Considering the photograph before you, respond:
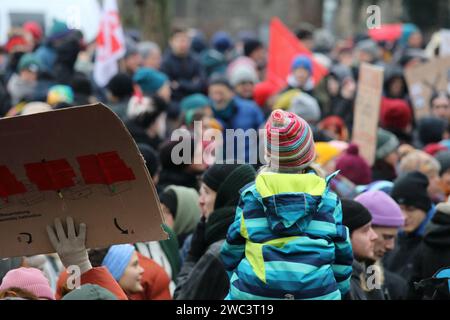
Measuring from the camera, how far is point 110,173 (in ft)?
12.8

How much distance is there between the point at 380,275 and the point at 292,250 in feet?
6.02

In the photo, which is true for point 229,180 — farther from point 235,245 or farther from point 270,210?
point 270,210

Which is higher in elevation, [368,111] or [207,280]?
[207,280]

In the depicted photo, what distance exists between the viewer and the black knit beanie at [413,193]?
6.71 meters

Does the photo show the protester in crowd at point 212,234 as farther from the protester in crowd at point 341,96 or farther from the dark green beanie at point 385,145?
the protester in crowd at point 341,96

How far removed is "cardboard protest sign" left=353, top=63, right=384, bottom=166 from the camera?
892cm

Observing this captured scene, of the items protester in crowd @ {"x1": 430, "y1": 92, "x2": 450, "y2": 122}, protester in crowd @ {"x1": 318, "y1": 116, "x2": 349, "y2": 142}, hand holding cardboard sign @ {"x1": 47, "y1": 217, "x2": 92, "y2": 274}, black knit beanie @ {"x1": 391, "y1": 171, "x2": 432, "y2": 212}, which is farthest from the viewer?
protester in crowd @ {"x1": 430, "y1": 92, "x2": 450, "y2": 122}

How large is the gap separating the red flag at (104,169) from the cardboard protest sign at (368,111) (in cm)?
513

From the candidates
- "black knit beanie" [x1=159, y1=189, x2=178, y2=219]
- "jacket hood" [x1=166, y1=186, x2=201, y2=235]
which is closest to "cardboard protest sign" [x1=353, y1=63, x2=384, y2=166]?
"jacket hood" [x1=166, y1=186, x2=201, y2=235]

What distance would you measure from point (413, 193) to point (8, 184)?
3432 mm

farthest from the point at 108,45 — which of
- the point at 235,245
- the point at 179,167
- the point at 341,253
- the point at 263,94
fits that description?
the point at 341,253

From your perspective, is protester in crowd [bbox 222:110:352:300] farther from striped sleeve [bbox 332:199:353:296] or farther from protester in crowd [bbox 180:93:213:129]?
protester in crowd [bbox 180:93:213:129]

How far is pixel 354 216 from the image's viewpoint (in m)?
5.40

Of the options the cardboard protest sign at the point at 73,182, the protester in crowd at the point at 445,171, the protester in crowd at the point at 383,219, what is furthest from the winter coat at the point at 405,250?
the cardboard protest sign at the point at 73,182
